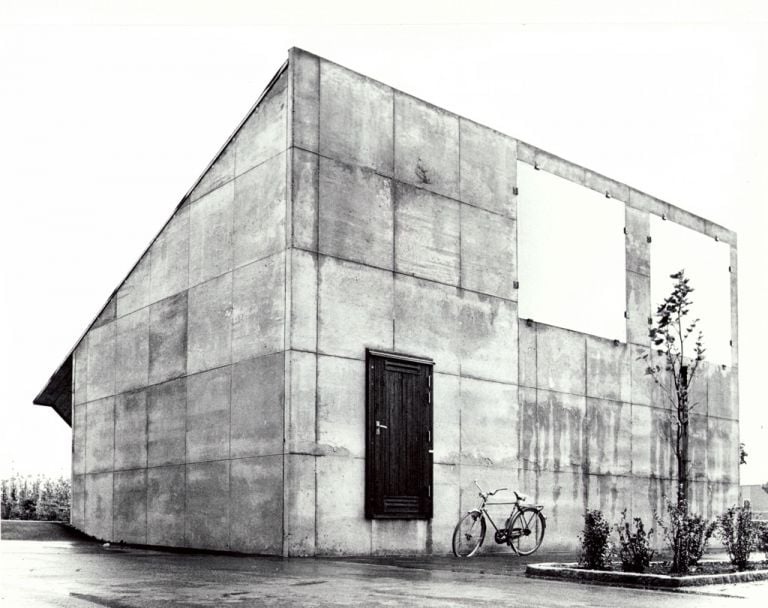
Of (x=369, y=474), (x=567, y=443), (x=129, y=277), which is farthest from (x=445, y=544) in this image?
(x=129, y=277)

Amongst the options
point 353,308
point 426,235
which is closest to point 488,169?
point 426,235

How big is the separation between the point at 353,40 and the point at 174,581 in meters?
5.42

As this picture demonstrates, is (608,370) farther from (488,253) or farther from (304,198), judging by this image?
(304,198)

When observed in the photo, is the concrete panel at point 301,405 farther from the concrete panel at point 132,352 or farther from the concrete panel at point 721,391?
the concrete panel at point 721,391

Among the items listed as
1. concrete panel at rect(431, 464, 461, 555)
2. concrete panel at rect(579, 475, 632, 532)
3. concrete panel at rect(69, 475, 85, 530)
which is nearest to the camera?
concrete panel at rect(431, 464, 461, 555)

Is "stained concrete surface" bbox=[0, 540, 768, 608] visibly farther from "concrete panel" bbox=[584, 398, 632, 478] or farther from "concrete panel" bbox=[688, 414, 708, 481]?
"concrete panel" bbox=[688, 414, 708, 481]

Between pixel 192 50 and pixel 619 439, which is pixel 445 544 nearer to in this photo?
pixel 619 439

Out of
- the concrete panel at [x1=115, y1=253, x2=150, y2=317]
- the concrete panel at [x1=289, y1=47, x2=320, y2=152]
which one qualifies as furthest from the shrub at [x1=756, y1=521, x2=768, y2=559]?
the concrete panel at [x1=115, y1=253, x2=150, y2=317]

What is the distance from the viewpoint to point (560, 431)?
57.1 ft

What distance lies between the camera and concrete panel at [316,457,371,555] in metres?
13.1

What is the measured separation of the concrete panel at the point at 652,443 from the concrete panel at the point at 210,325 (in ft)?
29.0

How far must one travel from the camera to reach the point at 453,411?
15.3 meters

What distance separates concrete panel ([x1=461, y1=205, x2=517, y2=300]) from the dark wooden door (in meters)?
2.08

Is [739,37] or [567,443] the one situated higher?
[739,37]
